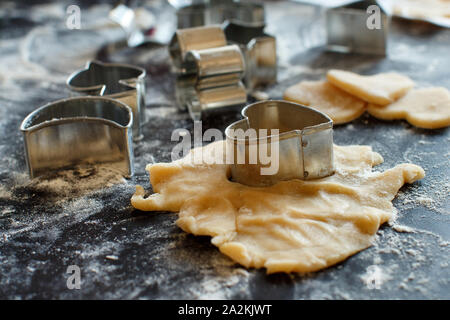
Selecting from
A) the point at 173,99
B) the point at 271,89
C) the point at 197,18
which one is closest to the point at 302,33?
the point at 197,18

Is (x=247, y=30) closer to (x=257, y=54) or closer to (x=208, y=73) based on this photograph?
(x=257, y=54)

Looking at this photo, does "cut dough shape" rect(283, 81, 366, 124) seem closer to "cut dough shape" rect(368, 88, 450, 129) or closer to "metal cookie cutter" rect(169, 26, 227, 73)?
"cut dough shape" rect(368, 88, 450, 129)

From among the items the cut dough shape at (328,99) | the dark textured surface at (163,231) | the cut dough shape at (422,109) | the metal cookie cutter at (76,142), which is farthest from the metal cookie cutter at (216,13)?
the metal cookie cutter at (76,142)

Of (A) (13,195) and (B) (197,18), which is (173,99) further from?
(A) (13,195)

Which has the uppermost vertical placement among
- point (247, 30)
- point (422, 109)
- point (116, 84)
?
point (247, 30)

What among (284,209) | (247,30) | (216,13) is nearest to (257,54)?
(247,30)

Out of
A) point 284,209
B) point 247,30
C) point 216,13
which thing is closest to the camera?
point 284,209

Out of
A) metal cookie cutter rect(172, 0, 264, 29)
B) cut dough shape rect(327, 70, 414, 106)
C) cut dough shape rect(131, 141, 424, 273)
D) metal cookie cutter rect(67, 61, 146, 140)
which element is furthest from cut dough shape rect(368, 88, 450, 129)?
metal cookie cutter rect(172, 0, 264, 29)
